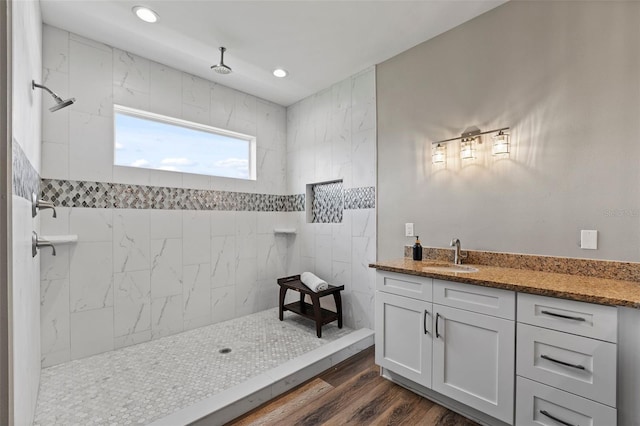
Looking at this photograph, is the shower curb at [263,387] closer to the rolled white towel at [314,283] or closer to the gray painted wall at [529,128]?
the rolled white towel at [314,283]

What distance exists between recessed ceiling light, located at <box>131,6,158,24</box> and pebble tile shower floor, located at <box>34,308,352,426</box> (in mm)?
2782

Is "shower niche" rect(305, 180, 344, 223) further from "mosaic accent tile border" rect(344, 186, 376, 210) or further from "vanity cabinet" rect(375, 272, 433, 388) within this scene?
"vanity cabinet" rect(375, 272, 433, 388)

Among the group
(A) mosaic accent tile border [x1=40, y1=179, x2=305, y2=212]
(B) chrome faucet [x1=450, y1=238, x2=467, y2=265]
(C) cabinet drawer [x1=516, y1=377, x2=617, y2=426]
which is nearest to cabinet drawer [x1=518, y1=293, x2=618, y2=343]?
(C) cabinet drawer [x1=516, y1=377, x2=617, y2=426]

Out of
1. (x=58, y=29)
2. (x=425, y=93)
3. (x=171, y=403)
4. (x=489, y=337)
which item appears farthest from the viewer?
(x=425, y=93)

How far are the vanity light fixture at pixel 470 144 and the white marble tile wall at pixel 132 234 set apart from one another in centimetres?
221

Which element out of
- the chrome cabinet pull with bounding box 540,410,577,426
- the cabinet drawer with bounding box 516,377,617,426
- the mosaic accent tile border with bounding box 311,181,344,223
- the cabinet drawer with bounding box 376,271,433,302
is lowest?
the chrome cabinet pull with bounding box 540,410,577,426

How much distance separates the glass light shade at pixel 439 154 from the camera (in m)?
2.46

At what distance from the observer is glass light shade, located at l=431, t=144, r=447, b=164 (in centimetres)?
246

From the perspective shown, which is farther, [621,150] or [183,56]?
[183,56]

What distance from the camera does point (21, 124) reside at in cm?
123

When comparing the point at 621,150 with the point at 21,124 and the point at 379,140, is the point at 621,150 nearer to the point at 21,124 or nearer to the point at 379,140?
the point at 379,140

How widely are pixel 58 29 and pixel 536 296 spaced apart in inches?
155

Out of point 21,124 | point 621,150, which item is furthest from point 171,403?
point 621,150

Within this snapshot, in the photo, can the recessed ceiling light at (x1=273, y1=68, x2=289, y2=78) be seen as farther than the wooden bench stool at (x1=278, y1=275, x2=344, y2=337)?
Yes
